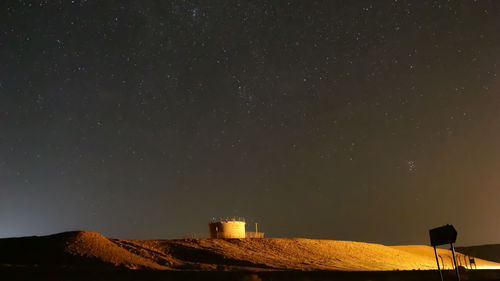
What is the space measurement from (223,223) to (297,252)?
8623 millimetres

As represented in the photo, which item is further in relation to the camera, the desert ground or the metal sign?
the desert ground

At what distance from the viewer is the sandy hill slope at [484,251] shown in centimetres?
7700

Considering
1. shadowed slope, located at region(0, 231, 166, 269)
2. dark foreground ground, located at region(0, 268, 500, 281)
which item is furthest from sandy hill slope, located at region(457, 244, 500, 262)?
shadowed slope, located at region(0, 231, 166, 269)

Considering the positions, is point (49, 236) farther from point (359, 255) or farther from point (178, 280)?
point (359, 255)

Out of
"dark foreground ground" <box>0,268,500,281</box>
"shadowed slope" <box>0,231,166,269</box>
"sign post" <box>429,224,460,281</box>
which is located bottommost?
"dark foreground ground" <box>0,268,500,281</box>

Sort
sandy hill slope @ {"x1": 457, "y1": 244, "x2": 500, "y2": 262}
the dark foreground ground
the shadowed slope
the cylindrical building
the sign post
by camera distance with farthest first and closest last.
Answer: sandy hill slope @ {"x1": 457, "y1": 244, "x2": 500, "y2": 262} < the cylindrical building < the shadowed slope < the dark foreground ground < the sign post

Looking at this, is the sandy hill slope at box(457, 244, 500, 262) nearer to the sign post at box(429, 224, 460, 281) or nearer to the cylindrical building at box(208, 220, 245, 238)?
the cylindrical building at box(208, 220, 245, 238)

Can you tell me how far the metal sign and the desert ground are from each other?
3.80 meters

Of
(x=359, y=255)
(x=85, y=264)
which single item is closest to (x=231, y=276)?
(x=85, y=264)

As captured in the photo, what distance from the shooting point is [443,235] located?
1157cm

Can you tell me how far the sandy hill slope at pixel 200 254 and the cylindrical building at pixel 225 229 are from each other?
12.9 ft

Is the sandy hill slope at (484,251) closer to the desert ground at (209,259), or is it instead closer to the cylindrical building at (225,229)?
the desert ground at (209,259)

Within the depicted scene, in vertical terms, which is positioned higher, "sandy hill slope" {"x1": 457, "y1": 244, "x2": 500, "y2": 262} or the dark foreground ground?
"sandy hill slope" {"x1": 457, "y1": 244, "x2": 500, "y2": 262}

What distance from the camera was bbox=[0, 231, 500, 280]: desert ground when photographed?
15164mm
